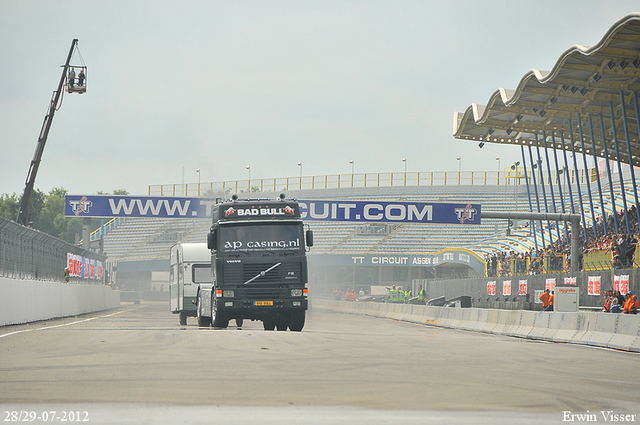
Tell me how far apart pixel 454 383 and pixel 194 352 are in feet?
16.0

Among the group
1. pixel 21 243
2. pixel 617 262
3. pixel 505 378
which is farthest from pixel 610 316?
pixel 21 243

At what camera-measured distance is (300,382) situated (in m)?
9.64

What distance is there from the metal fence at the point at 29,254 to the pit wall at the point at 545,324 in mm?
15008

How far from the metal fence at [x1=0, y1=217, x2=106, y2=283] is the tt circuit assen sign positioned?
11.4m

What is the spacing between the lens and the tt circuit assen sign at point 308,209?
1754 inches

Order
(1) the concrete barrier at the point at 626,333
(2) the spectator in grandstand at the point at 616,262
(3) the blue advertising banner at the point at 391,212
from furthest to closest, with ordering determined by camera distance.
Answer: (3) the blue advertising banner at the point at 391,212 < (2) the spectator in grandstand at the point at 616,262 < (1) the concrete barrier at the point at 626,333

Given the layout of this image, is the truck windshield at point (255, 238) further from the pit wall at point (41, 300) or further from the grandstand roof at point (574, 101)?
the grandstand roof at point (574, 101)

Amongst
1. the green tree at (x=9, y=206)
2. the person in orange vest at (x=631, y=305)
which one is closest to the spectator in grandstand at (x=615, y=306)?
the person in orange vest at (x=631, y=305)

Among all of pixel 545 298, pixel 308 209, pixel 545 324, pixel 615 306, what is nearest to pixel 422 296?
pixel 308 209

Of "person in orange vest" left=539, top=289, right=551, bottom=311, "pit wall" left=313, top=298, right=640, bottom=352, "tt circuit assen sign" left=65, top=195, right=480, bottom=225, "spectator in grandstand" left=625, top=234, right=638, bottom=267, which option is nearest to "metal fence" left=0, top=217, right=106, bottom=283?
"tt circuit assen sign" left=65, top=195, right=480, bottom=225

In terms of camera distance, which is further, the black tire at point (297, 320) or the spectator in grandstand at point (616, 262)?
the spectator in grandstand at point (616, 262)

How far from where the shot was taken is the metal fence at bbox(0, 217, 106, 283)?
75.2ft

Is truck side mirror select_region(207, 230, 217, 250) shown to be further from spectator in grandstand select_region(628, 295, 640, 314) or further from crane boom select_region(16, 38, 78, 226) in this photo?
crane boom select_region(16, 38, 78, 226)

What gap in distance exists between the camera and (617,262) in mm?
26438
